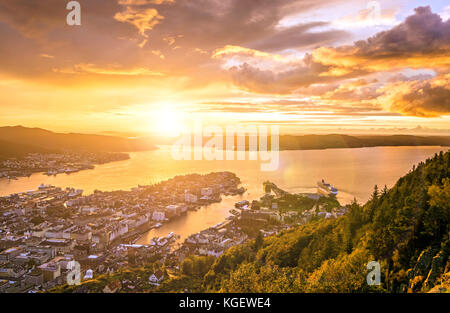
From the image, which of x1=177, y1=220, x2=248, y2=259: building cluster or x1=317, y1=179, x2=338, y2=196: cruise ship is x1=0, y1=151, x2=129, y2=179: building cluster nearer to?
x1=177, y1=220, x2=248, y2=259: building cluster

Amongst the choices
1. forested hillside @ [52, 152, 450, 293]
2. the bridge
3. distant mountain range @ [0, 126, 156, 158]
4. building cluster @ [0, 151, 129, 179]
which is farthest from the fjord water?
distant mountain range @ [0, 126, 156, 158]

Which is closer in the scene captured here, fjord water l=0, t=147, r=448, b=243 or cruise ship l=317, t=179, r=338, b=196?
fjord water l=0, t=147, r=448, b=243

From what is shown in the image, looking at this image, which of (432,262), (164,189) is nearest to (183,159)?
(164,189)

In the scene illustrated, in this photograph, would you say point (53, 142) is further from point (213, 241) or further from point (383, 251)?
point (383, 251)

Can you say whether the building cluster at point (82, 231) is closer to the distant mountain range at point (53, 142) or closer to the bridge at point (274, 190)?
the bridge at point (274, 190)
